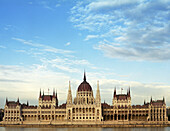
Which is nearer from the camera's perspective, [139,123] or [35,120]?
[139,123]

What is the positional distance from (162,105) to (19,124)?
252ft

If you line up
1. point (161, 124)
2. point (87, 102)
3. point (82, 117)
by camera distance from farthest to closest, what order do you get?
point (87, 102) < point (82, 117) < point (161, 124)

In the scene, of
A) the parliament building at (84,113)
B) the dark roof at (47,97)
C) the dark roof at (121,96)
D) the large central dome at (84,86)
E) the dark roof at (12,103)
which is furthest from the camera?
the dark roof at (47,97)

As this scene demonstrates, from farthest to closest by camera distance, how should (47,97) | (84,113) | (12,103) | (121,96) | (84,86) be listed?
(47,97)
(121,96)
(84,86)
(12,103)
(84,113)

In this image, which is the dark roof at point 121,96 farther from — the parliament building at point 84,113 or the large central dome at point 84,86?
the large central dome at point 84,86

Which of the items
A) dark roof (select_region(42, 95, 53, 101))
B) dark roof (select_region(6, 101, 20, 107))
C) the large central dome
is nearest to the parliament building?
dark roof (select_region(6, 101, 20, 107))

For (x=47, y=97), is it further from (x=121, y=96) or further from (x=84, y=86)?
(x=121, y=96)

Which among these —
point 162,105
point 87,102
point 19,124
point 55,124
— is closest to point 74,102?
point 87,102

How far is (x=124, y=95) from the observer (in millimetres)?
179000

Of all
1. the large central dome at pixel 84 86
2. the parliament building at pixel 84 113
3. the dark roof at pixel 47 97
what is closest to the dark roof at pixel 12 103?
the parliament building at pixel 84 113

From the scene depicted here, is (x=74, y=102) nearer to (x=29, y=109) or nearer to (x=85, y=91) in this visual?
(x=85, y=91)

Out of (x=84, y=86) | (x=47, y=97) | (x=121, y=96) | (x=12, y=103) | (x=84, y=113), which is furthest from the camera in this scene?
(x=47, y=97)

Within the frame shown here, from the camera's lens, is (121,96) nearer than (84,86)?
No

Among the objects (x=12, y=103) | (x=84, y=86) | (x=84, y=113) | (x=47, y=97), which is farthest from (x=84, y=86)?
(x=12, y=103)
